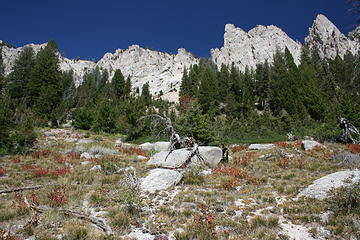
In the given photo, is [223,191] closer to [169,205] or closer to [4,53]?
[169,205]

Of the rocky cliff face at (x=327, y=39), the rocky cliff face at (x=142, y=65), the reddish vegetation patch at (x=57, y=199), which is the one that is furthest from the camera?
the rocky cliff face at (x=142, y=65)

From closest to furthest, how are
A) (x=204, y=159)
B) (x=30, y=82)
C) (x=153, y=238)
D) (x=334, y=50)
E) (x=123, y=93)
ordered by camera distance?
(x=153, y=238) → (x=204, y=159) → (x=30, y=82) → (x=123, y=93) → (x=334, y=50)

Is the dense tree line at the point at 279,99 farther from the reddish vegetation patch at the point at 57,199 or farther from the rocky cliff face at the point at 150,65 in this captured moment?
the rocky cliff face at the point at 150,65

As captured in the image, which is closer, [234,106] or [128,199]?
[128,199]

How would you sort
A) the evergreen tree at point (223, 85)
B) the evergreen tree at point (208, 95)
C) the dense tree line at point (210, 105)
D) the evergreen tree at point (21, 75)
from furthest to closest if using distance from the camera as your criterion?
the evergreen tree at point (223, 85) → the evergreen tree at point (208, 95) → the evergreen tree at point (21, 75) → the dense tree line at point (210, 105)

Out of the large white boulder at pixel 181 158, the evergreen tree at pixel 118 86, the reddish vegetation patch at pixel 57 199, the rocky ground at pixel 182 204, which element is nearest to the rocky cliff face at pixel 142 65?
the evergreen tree at pixel 118 86

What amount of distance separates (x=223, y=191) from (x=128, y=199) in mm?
3948

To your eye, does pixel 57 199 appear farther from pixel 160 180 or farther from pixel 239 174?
pixel 239 174

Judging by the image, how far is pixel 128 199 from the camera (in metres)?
6.39

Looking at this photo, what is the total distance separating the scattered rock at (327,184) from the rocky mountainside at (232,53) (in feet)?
255

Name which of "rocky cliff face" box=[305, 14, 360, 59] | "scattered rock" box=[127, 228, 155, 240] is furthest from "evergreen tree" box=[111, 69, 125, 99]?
"rocky cliff face" box=[305, 14, 360, 59]

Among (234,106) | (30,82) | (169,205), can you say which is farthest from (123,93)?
(169,205)

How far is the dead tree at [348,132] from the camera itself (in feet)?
63.3

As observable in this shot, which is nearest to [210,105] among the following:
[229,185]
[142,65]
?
[229,185]
